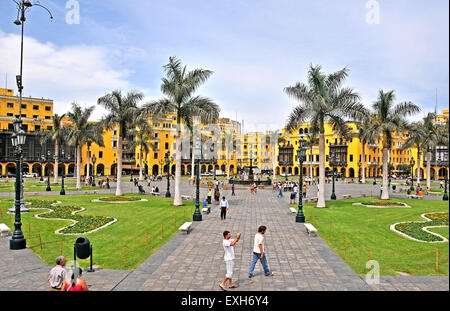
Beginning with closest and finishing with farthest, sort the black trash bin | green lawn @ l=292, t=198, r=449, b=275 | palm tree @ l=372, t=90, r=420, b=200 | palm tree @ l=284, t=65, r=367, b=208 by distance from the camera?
the black trash bin
green lawn @ l=292, t=198, r=449, b=275
palm tree @ l=284, t=65, r=367, b=208
palm tree @ l=372, t=90, r=420, b=200

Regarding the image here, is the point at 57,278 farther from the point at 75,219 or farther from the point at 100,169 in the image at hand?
the point at 100,169

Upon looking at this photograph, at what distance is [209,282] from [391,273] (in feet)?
17.6

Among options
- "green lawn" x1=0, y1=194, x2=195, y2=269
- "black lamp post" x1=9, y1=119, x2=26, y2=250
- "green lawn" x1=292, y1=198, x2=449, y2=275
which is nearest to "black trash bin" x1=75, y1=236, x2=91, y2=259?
"green lawn" x1=0, y1=194, x2=195, y2=269

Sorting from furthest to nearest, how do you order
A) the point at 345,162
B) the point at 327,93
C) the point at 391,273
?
the point at 345,162 < the point at 327,93 < the point at 391,273

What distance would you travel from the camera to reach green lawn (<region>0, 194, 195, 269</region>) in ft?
37.5

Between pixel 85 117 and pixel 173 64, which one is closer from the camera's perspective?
pixel 173 64

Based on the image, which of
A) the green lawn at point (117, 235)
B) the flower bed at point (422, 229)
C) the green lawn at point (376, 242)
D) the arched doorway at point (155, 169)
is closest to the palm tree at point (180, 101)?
the green lawn at point (117, 235)

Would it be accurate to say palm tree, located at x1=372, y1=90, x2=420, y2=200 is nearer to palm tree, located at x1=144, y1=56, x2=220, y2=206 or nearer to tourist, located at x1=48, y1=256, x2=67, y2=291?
palm tree, located at x1=144, y1=56, x2=220, y2=206

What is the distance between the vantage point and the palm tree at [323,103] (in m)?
24.3

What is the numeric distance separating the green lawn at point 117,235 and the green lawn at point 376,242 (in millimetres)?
7270

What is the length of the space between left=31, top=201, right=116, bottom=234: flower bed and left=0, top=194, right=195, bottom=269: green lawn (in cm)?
47

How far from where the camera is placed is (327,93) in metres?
24.4
